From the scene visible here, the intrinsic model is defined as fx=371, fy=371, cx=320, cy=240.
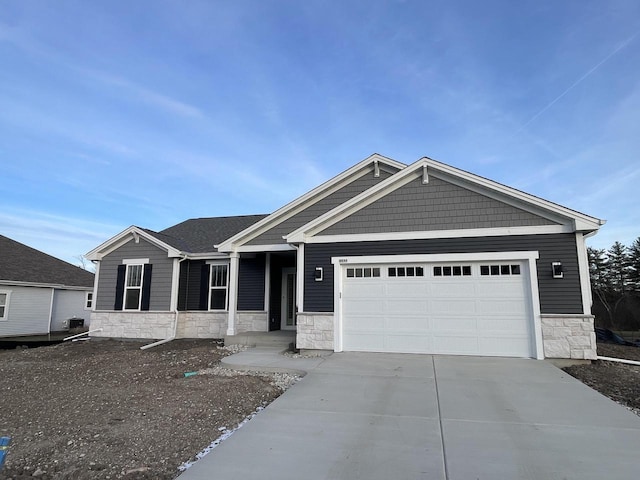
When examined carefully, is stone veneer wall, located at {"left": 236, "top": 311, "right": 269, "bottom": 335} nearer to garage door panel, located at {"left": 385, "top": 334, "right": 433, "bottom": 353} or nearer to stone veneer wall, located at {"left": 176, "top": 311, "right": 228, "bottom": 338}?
stone veneer wall, located at {"left": 176, "top": 311, "right": 228, "bottom": 338}

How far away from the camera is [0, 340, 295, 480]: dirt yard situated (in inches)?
139

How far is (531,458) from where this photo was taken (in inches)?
134

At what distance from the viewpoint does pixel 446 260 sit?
8.66 meters

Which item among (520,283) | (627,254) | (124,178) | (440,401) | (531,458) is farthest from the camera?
(627,254)

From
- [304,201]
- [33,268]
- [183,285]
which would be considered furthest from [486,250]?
[33,268]

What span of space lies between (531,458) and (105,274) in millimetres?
14194

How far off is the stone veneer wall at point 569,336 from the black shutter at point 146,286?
39.1ft

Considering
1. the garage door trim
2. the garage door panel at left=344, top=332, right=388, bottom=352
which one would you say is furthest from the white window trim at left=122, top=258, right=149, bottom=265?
the garage door panel at left=344, top=332, right=388, bottom=352

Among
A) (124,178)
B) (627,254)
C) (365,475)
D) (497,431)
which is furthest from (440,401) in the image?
(627,254)

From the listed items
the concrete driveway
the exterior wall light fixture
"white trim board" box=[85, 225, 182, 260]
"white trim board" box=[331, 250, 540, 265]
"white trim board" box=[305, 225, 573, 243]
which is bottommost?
the concrete driveway

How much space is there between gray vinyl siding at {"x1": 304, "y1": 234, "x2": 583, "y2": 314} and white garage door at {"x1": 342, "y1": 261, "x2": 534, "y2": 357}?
0.35 meters

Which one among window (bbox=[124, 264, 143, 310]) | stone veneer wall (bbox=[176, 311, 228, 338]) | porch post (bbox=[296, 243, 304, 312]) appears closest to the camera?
porch post (bbox=[296, 243, 304, 312])

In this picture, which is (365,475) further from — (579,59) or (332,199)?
(579,59)

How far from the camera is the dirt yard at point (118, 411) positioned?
11.5 ft
